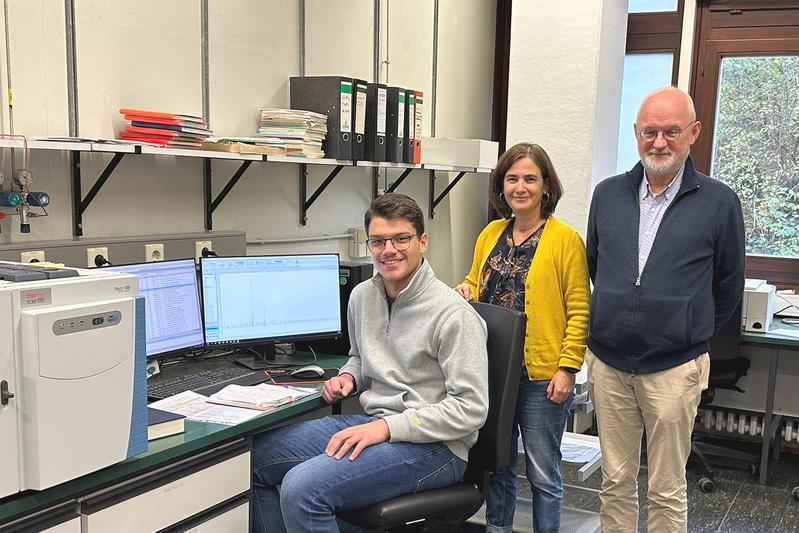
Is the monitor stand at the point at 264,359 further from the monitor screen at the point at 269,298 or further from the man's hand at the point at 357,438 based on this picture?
the man's hand at the point at 357,438

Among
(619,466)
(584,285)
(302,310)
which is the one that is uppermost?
(584,285)

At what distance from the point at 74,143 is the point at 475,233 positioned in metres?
2.93

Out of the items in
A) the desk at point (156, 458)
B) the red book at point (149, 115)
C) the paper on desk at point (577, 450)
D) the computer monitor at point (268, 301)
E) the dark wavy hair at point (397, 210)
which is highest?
the red book at point (149, 115)

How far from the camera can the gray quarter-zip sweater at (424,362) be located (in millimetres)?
1993

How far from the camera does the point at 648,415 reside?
2.29m

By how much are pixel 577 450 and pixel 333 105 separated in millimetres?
1654

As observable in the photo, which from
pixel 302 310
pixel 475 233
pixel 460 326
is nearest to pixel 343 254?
pixel 302 310

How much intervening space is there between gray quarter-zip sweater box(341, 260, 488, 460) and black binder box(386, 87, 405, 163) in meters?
1.16

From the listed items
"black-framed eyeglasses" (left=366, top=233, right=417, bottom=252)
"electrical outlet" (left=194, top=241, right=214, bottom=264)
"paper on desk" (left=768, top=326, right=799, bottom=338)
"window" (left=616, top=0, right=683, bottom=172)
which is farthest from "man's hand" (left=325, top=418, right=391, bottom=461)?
"window" (left=616, top=0, right=683, bottom=172)

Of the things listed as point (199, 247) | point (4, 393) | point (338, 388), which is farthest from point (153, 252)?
point (4, 393)

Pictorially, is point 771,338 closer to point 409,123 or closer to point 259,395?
point 409,123

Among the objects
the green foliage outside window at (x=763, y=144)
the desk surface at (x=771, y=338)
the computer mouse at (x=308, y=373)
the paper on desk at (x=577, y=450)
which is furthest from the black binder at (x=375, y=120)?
the green foliage outside window at (x=763, y=144)

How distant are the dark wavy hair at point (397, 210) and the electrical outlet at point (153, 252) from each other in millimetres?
792

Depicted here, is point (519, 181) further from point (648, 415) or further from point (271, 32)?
point (271, 32)
